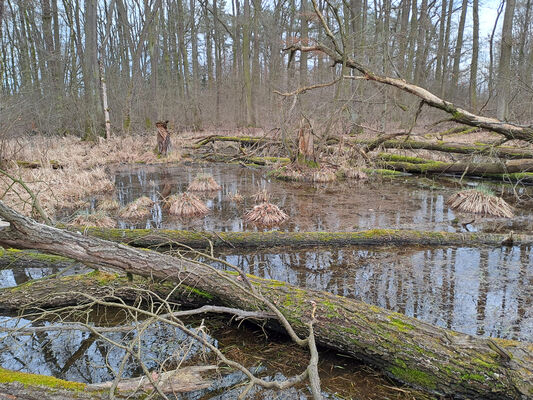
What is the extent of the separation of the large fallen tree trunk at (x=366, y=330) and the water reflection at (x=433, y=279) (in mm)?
1005

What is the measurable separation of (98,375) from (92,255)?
41.5 inches

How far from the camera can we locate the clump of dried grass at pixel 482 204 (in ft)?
24.8

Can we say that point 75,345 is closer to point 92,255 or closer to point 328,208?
point 92,255

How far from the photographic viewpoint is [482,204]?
773 centimetres

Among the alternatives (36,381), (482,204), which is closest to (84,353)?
(36,381)

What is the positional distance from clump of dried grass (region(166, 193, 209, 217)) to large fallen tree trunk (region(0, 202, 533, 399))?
4299mm

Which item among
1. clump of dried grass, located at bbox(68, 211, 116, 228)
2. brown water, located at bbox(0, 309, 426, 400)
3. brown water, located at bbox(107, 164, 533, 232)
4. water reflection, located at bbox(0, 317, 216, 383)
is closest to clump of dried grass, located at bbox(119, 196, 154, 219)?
brown water, located at bbox(107, 164, 533, 232)

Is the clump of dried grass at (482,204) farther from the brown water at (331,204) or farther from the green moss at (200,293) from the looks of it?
the green moss at (200,293)

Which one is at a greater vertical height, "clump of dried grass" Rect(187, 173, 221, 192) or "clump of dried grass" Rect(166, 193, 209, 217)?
"clump of dried grass" Rect(187, 173, 221, 192)

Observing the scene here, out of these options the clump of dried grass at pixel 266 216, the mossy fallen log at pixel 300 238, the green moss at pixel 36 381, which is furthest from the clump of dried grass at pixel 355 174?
the green moss at pixel 36 381

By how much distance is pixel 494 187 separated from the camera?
403 inches

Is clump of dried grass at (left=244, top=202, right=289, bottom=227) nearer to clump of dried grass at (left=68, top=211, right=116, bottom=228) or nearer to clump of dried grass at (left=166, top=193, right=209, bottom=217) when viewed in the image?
clump of dried grass at (left=166, top=193, right=209, bottom=217)

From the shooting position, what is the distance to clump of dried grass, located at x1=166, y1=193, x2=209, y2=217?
8.09 metres

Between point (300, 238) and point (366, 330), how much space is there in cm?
303
